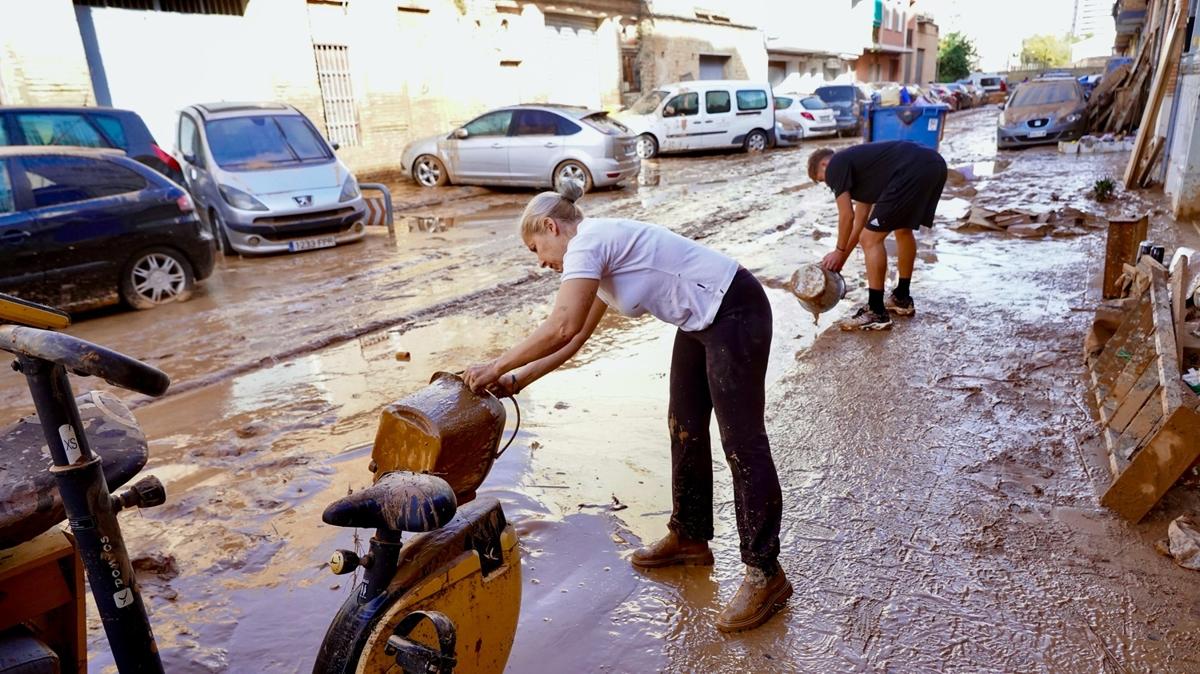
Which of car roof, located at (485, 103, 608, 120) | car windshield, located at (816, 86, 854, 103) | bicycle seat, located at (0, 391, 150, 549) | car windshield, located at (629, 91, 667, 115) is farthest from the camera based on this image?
car windshield, located at (816, 86, 854, 103)

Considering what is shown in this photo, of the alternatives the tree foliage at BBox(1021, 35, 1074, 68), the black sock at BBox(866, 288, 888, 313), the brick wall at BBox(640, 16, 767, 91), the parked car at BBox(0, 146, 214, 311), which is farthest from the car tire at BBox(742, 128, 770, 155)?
the tree foliage at BBox(1021, 35, 1074, 68)

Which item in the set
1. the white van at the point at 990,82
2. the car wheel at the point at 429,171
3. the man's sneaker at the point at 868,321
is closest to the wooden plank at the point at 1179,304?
the man's sneaker at the point at 868,321

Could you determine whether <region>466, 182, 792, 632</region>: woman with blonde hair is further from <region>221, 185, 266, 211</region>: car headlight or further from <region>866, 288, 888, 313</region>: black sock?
<region>221, 185, 266, 211</region>: car headlight

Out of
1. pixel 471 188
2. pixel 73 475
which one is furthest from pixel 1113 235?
pixel 471 188

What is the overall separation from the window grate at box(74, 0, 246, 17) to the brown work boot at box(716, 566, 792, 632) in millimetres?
13951

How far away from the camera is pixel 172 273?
25.8 ft

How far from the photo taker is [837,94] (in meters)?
25.6

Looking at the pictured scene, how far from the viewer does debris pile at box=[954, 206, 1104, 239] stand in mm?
9250

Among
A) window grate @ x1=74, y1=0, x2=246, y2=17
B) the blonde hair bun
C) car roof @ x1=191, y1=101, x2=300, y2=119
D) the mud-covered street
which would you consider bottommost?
the mud-covered street

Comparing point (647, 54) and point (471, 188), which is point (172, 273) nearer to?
point (471, 188)

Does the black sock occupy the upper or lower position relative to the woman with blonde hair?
lower

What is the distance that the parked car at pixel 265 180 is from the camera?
383 inches

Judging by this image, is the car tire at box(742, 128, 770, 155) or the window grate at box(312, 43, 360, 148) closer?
the window grate at box(312, 43, 360, 148)

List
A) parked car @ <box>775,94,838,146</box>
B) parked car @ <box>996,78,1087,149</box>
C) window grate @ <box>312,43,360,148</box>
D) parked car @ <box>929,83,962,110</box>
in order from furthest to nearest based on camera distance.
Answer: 1. parked car @ <box>929,83,962,110</box>
2. parked car @ <box>775,94,838,146</box>
3. parked car @ <box>996,78,1087,149</box>
4. window grate @ <box>312,43,360,148</box>
